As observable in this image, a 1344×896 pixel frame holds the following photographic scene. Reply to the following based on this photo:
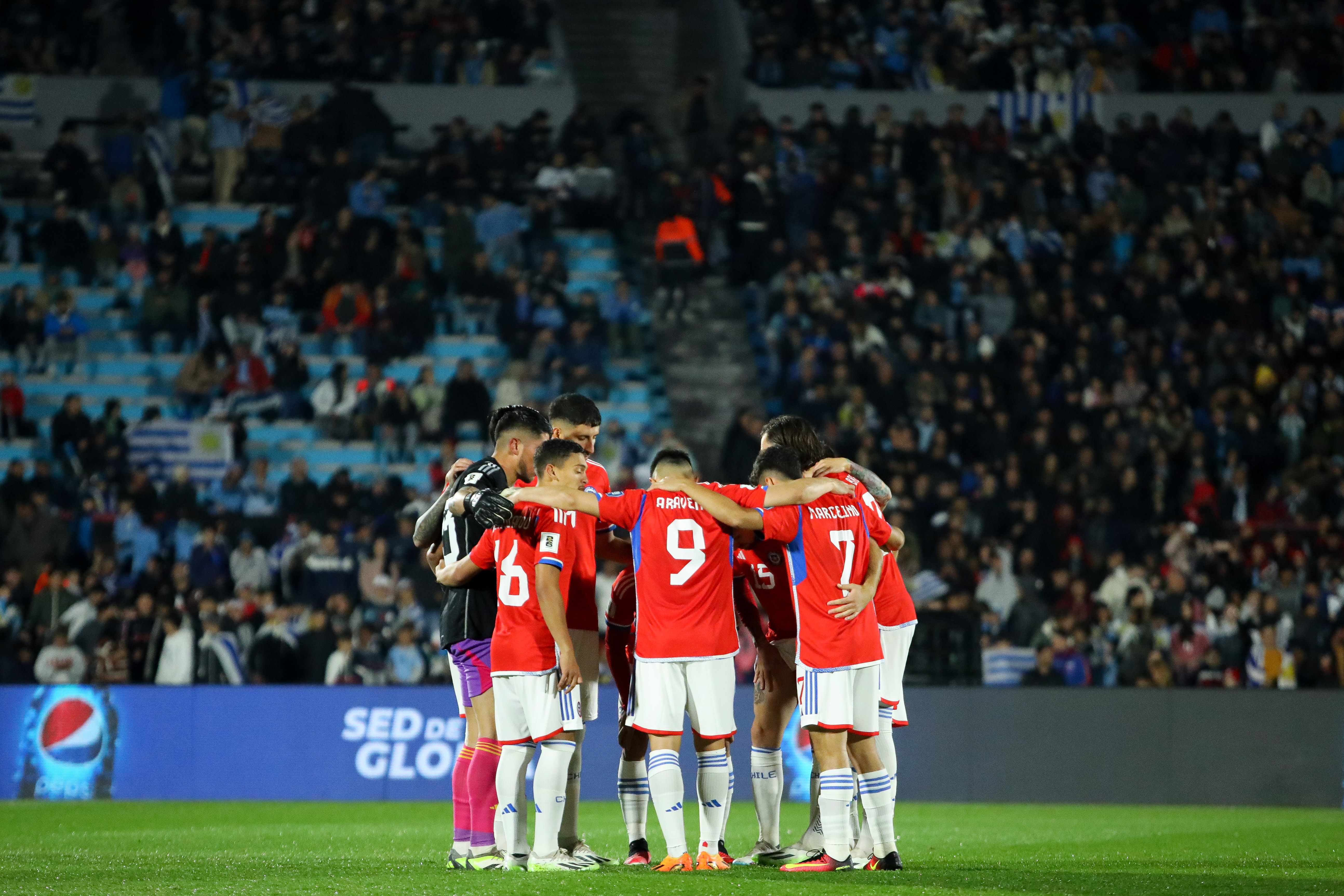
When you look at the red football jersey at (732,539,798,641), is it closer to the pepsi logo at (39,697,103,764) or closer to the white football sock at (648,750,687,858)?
the white football sock at (648,750,687,858)

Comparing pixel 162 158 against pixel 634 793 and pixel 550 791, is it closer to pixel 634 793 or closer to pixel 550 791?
pixel 634 793

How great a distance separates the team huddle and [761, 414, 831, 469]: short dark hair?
0.01 meters

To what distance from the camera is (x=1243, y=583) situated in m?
18.9

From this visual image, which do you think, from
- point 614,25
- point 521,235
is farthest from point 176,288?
point 614,25

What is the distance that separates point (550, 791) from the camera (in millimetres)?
8094

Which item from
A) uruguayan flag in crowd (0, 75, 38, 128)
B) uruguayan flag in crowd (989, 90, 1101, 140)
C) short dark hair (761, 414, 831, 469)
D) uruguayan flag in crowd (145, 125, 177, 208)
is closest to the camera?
short dark hair (761, 414, 831, 469)

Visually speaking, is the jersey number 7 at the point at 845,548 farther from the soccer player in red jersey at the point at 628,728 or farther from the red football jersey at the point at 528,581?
the red football jersey at the point at 528,581

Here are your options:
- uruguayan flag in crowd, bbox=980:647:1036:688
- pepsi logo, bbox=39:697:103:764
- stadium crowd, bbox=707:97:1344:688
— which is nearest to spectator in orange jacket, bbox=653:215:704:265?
stadium crowd, bbox=707:97:1344:688

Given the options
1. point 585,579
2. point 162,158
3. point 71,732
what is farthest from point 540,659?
point 162,158

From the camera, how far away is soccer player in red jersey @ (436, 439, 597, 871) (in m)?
8.12

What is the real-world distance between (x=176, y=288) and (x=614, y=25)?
347 inches

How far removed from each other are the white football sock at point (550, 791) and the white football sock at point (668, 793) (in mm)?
431

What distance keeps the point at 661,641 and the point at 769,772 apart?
1.15 metres

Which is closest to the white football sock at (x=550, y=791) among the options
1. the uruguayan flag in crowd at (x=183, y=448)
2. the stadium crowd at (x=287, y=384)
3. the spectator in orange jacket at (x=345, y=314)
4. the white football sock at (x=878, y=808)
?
the white football sock at (x=878, y=808)
